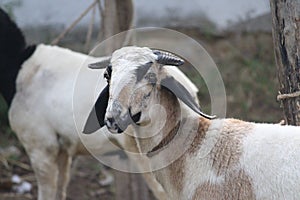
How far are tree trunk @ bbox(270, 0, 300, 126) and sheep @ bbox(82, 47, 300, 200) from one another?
48 centimetres

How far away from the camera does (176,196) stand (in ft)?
13.8

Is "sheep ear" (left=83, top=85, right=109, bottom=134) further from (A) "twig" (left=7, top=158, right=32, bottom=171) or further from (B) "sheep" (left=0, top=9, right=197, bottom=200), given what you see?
(A) "twig" (left=7, top=158, right=32, bottom=171)

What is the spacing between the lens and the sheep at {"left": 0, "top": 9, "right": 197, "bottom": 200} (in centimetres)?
605

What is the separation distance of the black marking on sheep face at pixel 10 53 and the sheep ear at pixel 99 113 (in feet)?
7.01

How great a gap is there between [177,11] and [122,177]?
11.5ft

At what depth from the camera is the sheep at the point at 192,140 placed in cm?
382

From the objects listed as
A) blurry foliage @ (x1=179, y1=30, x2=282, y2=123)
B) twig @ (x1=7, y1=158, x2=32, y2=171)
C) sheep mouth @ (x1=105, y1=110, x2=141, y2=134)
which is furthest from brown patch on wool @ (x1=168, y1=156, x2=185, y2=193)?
blurry foliage @ (x1=179, y1=30, x2=282, y2=123)

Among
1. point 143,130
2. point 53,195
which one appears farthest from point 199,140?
point 53,195

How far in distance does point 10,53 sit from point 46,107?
2.56ft

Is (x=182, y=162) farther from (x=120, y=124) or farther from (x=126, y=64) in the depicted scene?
(x=126, y=64)

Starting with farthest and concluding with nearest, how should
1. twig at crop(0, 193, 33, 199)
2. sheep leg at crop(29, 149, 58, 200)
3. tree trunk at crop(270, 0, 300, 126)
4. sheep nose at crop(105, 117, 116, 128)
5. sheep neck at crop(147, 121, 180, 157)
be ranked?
1. twig at crop(0, 193, 33, 199)
2. sheep leg at crop(29, 149, 58, 200)
3. tree trunk at crop(270, 0, 300, 126)
4. sheep neck at crop(147, 121, 180, 157)
5. sheep nose at crop(105, 117, 116, 128)

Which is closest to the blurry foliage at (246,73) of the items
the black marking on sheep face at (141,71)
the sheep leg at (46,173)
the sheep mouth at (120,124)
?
the sheep leg at (46,173)

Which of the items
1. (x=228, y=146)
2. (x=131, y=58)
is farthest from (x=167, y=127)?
(x=131, y=58)

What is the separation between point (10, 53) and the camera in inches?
260
